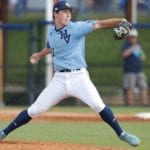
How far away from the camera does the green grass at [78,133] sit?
9734 millimetres

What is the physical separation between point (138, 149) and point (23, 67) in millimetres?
8010

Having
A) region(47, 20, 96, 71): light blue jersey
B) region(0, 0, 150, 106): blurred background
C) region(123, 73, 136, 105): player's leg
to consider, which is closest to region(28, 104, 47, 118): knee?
region(47, 20, 96, 71): light blue jersey

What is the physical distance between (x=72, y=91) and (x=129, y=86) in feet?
24.7

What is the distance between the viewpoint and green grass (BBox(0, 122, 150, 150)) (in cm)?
973

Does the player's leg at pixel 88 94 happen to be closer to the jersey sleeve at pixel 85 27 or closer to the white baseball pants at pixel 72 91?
the white baseball pants at pixel 72 91

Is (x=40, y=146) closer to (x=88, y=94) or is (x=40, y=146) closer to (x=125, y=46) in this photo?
(x=88, y=94)

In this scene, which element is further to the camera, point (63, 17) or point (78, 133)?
point (78, 133)

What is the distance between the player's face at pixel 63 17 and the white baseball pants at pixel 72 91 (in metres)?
0.63

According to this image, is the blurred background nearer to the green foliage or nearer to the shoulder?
the green foliage

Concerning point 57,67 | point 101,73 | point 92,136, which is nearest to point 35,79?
point 101,73

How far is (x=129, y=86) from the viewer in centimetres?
1609

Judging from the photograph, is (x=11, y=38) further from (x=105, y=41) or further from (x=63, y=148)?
(x=63, y=148)

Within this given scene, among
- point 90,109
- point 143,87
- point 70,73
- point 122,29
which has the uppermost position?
point 122,29

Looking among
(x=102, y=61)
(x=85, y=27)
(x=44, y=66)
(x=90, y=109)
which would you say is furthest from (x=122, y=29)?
(x=102, y=61)
